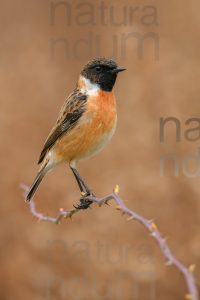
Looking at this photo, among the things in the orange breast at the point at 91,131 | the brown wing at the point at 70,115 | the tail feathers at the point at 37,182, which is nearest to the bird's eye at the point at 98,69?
the orange breast at the point at 91,131

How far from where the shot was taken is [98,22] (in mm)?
7230

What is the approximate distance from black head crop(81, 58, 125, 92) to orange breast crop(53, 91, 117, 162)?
0.09 metres

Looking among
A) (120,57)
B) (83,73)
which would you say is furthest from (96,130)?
(120,57)

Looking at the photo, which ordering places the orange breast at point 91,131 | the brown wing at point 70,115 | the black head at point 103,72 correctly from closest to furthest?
the black head at point 103,72, the orange breast at point 91,131, the brown wing at point 70,115

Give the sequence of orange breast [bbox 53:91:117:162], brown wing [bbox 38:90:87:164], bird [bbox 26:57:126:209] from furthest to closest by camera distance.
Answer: brown wing [bbox 38:90:87:164] < orange breast [bbox 53:91:117:162] < bird [bbox 26:57:126:209]

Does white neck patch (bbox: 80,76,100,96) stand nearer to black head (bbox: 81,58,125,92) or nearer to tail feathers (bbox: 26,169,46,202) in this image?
black head (bbox: 81,58,125,92)

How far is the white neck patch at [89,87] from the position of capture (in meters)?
3.54

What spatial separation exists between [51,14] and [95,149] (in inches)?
153

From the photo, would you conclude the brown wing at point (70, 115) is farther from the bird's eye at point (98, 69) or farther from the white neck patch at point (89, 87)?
the bird's eye at point (98, 69)

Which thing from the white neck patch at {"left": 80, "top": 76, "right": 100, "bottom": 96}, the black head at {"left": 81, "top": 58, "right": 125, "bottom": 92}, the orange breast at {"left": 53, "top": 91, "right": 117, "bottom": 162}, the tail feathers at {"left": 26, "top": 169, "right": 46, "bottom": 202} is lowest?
the tail feathers at {"left": 26, "top": 169, "right": 46, "bottom": 202}

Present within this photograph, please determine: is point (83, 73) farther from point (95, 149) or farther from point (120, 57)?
point (120, 57)

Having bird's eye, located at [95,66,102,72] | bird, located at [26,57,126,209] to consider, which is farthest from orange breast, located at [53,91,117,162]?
bird's eye, located at [95,66,102,72]

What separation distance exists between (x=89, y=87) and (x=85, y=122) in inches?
9.4

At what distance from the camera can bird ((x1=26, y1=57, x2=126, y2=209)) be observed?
3.48 meters
